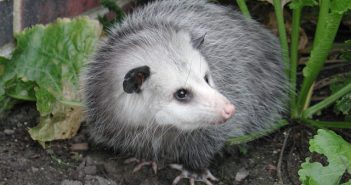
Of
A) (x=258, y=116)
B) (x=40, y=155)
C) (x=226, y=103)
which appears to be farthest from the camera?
(x=258, y=116)

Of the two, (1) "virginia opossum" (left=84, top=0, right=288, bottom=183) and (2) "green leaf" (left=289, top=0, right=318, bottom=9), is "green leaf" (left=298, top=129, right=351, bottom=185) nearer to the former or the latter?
(1) "virginia opossum" (left=84, top=0, right=288, bottom=183)

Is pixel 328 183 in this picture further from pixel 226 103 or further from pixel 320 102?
pixel 320 102

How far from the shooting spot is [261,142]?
2576 mm

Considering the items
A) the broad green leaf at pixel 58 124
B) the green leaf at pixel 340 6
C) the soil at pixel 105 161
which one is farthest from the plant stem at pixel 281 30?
the broad green leaf at pixel 58 124

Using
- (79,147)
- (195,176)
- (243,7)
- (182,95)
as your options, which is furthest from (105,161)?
(243,7)

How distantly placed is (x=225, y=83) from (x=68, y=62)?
64 centimetres

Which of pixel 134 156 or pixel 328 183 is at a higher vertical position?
pixel 328 183

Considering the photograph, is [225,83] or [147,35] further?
[225,83]

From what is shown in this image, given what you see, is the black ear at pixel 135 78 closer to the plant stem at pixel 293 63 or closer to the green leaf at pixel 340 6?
the green leaf at pixel 340 6

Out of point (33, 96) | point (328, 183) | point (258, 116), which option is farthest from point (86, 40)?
point (328, 183)

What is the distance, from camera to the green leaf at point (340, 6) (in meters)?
2.01

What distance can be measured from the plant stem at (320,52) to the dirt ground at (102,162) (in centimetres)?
16

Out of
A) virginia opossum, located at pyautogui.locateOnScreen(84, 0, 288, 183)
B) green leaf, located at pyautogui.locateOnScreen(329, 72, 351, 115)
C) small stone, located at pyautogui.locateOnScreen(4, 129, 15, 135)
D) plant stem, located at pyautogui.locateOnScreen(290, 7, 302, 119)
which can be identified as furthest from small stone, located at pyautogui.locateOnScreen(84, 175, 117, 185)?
green leaf, located at pyautogui.locateOnScreen(329, 72, 351, 115)

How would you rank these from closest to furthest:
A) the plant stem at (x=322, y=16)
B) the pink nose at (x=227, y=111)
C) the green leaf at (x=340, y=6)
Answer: the pink nose at (x=227, y=111)
the green leaf at (x=340, y=6)
the plant stem at (x=322, y=16)
